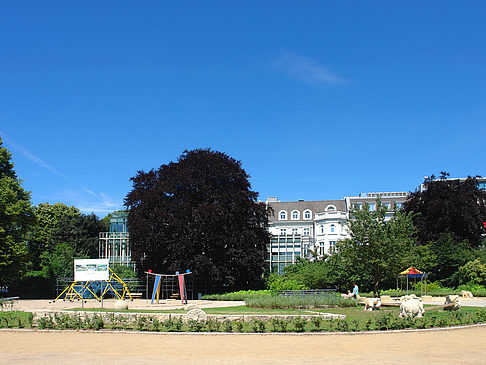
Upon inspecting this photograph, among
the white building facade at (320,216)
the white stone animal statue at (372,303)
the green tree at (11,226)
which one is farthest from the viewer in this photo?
the white building facade at (320,216)

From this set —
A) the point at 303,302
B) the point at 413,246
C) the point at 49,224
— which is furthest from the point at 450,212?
the point at 49,224

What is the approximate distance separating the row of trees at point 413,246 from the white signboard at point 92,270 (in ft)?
45.4

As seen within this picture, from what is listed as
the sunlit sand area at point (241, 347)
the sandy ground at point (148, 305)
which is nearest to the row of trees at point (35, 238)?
the sandy ground at point (148, 305)

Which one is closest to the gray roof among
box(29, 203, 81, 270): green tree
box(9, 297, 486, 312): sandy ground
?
box(29, 203, 81, 270): green tree

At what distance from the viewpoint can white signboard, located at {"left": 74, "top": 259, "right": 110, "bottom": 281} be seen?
27.3 metres

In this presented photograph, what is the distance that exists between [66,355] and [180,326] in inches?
202

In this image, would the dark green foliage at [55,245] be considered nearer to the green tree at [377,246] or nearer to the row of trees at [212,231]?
the row of trees at [212,231]

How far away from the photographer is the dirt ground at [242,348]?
1098 cm

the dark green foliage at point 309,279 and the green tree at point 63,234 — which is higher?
the green tree at point 63,234

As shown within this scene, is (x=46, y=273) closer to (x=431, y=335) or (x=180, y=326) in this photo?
(x=180, y=326)

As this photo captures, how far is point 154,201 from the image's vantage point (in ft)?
132

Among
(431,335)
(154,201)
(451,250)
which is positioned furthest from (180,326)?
(451,250)

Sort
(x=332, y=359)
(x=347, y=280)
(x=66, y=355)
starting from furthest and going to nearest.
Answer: (x=347, y=280) → (x=66, y=355) → (x=332, y=359)

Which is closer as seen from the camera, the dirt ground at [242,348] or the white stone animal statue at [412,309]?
the dirt ground at [242,348]
